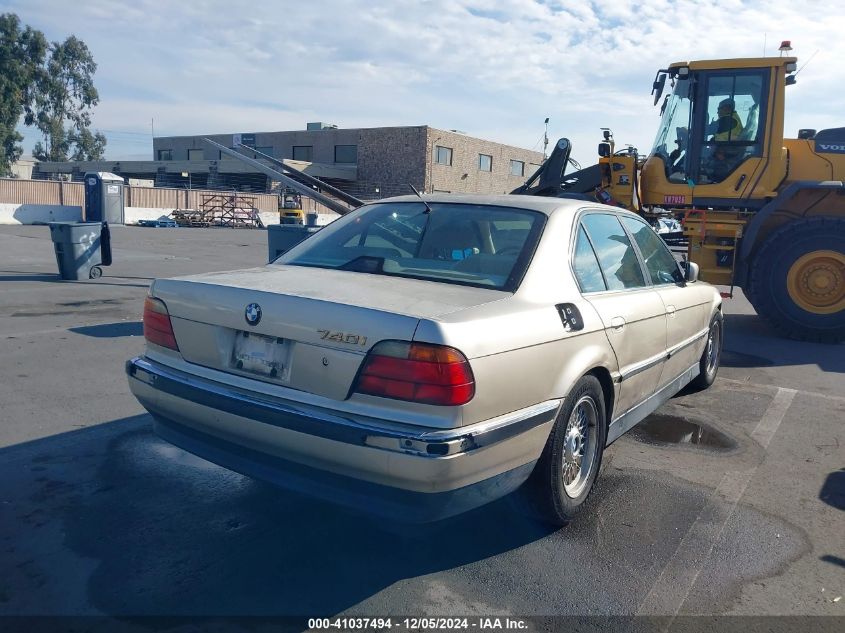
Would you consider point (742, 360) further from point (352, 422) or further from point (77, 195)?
point (77, 195)

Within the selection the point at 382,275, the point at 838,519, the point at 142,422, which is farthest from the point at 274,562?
the point at 838,519

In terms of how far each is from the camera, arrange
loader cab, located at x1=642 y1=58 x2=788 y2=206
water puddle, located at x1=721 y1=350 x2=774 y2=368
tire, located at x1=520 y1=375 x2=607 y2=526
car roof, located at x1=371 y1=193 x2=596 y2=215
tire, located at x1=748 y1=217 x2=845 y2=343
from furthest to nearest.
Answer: loader cab, located at x1=642 y1=58 x2=788 y2=206 < tire, located at x1=748 y1=217 x2=845 y2=343 < water puddle, located at x1=721 y1=350 x2=774 y2=368 < car roof, located at x1=371 y1=193 x2=596 y2=215 < tire, located at x1=520 y1=375 x2=607 y2=526

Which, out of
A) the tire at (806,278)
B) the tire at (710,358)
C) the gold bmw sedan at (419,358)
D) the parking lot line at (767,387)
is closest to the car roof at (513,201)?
the gold bmw sedan at (419,358)

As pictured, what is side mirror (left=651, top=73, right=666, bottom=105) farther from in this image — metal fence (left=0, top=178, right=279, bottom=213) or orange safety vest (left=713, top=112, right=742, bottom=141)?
metal fence (left=0, top=178, right=279, bottom=213)

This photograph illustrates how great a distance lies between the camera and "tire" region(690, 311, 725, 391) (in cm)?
635

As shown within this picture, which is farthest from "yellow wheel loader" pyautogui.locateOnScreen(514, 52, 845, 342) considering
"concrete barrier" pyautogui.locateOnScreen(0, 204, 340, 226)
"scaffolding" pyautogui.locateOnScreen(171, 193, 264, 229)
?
"scaffolding" pyautogui.locateOnScreen(171, 193, 264, 229)

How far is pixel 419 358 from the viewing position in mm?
2805

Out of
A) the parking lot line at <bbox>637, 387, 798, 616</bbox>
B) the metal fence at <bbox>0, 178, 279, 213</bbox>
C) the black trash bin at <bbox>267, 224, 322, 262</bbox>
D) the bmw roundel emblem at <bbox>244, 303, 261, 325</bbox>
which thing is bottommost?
the parking lot line at <bbox>637, 387, 798, 616</bbox>

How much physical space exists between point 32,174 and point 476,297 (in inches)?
2782

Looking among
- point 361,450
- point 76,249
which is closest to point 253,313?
point 361,450

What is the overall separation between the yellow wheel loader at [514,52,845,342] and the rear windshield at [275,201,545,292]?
270 inches

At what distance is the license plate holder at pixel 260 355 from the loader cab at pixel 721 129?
8621 mm

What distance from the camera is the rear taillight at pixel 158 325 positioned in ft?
11.7

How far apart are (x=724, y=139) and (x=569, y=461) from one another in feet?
25.9
